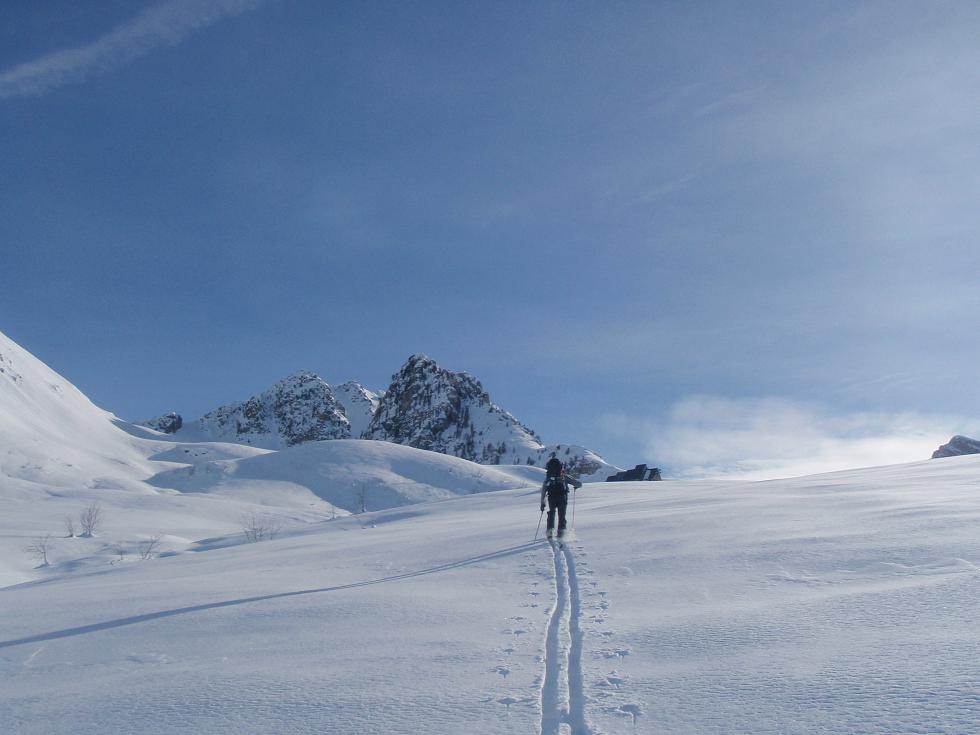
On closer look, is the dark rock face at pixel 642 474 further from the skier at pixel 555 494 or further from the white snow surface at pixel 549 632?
the skier at pixel 555 494

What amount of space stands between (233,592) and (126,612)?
1.25 metres

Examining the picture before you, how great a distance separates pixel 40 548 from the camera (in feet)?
69.3

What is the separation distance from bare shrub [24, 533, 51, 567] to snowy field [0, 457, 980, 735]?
12298mm

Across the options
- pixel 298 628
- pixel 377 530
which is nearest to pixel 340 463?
pixel 377 530

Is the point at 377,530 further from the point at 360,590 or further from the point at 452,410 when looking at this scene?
the point at 452,410

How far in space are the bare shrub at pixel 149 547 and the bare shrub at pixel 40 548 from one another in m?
2.40

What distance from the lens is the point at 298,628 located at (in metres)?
6.18

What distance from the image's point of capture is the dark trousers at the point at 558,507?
38.1 feet

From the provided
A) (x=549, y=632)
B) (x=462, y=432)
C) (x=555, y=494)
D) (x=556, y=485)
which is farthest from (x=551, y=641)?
(x=462, y=432)

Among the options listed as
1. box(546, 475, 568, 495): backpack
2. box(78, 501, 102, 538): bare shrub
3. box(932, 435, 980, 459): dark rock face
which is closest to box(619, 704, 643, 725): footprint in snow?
box(546, 475, 568, 495): backpack

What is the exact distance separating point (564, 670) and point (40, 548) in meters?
21.5

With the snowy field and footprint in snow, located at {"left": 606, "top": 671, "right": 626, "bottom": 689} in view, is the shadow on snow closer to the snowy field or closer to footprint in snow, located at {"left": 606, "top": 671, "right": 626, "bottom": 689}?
the snowy field

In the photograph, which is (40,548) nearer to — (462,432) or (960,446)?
(960,446)

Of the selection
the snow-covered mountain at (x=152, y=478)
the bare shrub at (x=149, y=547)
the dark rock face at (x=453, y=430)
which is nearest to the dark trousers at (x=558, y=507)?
the bare shrub at (x=149, y=547)
